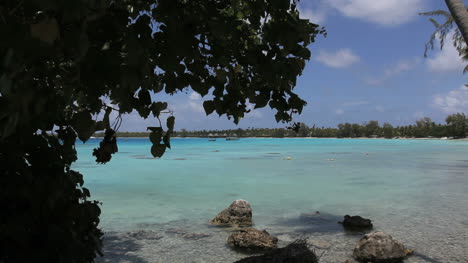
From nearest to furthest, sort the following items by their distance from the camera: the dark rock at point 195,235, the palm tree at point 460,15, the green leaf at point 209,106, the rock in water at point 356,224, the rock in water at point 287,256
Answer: the green leaf at point 209,106 < the rock in water at point 287,256 < the palm tree at point 460,15 < the dark rock at point 195,235 < the rock in water at point 356,224

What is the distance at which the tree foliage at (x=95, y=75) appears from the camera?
928 millimetres

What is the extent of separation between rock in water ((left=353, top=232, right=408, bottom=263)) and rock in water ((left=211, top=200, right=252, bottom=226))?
4.17m

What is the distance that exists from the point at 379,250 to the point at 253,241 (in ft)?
8.10

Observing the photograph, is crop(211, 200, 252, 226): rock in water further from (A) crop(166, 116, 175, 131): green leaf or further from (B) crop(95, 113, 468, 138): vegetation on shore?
(B) crop(95, 113, 468, 138): vegetation on shore

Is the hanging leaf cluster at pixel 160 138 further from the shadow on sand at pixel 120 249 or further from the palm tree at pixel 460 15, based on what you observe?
the shadow on sand at pixel 120 249

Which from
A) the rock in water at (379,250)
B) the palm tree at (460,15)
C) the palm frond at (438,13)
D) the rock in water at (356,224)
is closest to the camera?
the palm tree at (460,15)

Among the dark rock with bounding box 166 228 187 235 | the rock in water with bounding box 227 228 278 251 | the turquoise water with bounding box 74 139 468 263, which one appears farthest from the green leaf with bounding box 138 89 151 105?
the dark rock with bounding box 166 228 187 235

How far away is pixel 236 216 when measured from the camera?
35.5 ft

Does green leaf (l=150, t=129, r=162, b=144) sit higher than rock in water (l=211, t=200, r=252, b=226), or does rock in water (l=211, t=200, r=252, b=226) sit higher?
green leaf (l=150, t=129, r=162, b=144)

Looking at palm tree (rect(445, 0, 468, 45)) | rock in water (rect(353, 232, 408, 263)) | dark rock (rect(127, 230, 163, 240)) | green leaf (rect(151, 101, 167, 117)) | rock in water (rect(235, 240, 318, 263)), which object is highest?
palm tree (rect(445, 0, 468, 45))

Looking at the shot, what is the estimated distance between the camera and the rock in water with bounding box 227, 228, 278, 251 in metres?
7.84

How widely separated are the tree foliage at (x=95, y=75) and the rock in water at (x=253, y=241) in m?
4.70

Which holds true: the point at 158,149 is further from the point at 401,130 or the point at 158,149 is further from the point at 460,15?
the point at 401,130

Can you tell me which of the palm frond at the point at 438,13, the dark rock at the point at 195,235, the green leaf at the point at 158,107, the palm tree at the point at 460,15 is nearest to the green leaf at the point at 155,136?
the green leaf at the point at 158,107
